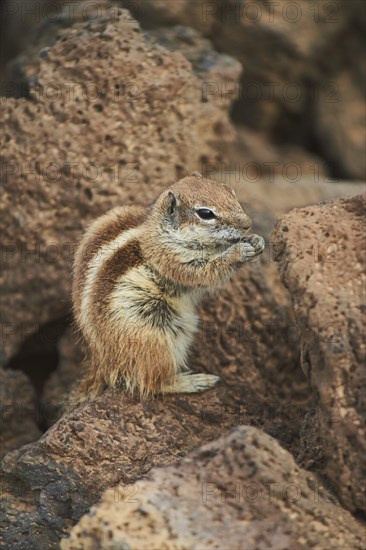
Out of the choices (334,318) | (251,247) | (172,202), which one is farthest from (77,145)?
(334,318)

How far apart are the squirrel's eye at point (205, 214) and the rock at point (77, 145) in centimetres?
124

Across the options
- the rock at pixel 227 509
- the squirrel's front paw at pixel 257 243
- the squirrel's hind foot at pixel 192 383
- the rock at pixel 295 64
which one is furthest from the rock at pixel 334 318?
the rock at pixel 295 64

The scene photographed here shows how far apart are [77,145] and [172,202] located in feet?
4.62

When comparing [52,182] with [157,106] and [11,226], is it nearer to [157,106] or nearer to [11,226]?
[11,226]

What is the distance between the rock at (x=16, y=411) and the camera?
21.4 ft

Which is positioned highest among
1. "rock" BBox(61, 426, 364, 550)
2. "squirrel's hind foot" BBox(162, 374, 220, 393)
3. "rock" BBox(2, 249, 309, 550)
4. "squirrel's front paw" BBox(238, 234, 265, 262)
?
"squirrel's front paw" BBox(238, 234, 265, 262)

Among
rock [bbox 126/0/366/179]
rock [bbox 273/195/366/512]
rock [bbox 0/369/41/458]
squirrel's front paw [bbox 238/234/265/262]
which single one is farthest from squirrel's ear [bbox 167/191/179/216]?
rock [bbox 126/0/366/179]

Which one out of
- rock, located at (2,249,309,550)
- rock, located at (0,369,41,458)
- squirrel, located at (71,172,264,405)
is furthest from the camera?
rock, located at (0,369,41,458)

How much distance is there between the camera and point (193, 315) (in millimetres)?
5871

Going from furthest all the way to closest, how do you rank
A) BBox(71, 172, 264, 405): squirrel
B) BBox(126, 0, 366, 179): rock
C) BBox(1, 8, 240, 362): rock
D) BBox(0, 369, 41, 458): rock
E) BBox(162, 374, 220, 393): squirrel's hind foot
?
BBox(126, 0, 366, 179): rock
BBox(1, 8, 240, 362): rock
BBox(0, 369, 41, 458): rock
BBox(162, 374, 220, 393): squirrel's hind foot
BBox(71, 172, 264, 405): squirrel

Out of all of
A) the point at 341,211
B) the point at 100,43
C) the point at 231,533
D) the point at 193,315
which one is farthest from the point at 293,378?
the point at 100,43

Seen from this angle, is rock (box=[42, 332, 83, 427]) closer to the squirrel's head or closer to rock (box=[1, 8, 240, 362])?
rock (box=[1, 8, 240, 362])

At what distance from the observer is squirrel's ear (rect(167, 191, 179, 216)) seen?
18.6 ft

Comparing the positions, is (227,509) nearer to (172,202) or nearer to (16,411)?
(172,202)
